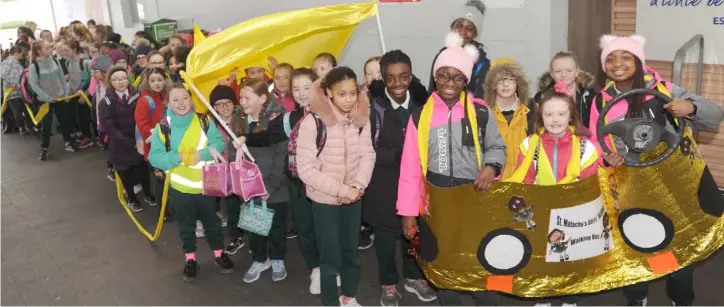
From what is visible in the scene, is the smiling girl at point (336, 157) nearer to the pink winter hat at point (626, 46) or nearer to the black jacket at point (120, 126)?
the pink winter hat at point (626, 46)

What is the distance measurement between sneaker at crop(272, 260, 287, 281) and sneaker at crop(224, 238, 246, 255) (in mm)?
758

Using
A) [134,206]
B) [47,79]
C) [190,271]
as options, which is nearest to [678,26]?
[190,271]

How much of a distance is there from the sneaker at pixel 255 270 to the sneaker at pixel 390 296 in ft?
3.79

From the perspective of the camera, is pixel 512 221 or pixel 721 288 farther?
pixel 721 288

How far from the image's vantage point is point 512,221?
14.3 ft

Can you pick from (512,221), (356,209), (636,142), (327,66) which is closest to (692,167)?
(636,142)

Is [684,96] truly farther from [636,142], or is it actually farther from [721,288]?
[721,288]

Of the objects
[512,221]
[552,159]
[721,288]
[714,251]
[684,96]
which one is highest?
[684,96]

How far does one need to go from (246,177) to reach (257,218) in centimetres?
36

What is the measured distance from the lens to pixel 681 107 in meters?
4.23

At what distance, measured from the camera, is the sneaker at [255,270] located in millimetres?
5945

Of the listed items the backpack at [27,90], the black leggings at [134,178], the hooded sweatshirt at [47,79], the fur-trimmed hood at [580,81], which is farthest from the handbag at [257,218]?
the backpack at [27,90]

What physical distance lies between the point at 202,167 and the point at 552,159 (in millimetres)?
2703

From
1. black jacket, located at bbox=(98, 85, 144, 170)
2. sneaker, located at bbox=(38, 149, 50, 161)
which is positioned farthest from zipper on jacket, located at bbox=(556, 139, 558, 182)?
sneaker, located at bbox=(38, 149, 50, 161)
